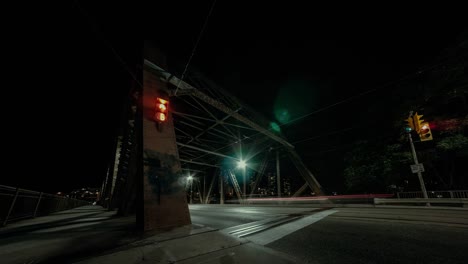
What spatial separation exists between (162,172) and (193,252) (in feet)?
13.8

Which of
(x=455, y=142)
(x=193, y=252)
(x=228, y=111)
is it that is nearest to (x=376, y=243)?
(x=193, y=252)

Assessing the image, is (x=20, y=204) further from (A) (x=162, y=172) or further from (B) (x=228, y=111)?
(B) (x=228, y=111)

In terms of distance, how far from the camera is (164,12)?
8.20 meters

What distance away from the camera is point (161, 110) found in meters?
8.08

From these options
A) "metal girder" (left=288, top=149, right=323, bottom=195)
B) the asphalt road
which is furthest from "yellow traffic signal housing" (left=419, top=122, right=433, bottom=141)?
"metal girder" (left=288, top=149, right=323, bottom=195)

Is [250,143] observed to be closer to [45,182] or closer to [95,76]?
[95,76]

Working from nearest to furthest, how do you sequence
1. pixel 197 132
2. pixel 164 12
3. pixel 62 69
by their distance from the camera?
pixel 164 12 → pixel 62 69 → pixel 197 132

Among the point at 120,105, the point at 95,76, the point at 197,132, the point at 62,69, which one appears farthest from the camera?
the point at 197,132

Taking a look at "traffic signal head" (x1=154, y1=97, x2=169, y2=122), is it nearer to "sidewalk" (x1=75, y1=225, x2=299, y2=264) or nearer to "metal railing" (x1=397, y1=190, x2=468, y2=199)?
"sidewalk" (x1=75, y1=225, x2=299, y2=264)

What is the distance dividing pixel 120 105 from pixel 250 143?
46.6 ft

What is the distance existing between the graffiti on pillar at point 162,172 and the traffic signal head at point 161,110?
142 centimetres

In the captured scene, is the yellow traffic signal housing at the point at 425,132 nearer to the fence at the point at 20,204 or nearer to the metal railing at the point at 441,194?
the metal railing at the point at 441,194

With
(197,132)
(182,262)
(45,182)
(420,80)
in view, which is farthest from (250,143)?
(45,182)

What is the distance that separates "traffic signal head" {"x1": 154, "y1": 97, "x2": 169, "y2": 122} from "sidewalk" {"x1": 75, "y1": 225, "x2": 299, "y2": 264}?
4.57 metres
